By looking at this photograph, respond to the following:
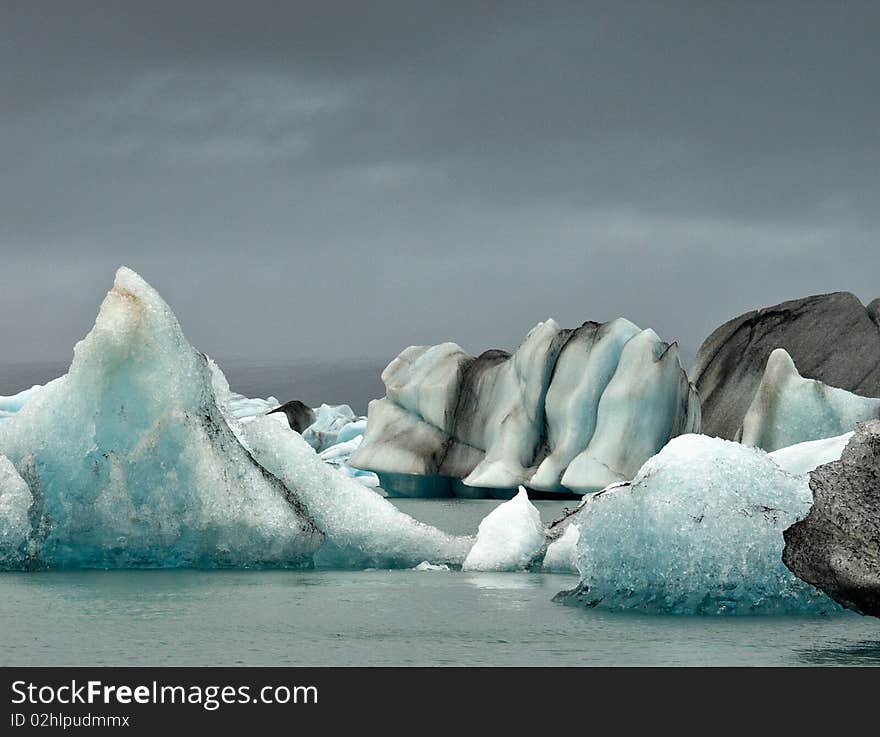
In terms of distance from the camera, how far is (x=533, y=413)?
21.9 metres

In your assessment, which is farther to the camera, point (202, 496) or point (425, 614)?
point (202, 496)

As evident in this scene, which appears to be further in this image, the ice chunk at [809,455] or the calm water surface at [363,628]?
the ice chunk at [809,455]

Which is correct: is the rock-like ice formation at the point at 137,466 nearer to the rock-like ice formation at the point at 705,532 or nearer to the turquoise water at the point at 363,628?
the turquoise water at the point at 363,628

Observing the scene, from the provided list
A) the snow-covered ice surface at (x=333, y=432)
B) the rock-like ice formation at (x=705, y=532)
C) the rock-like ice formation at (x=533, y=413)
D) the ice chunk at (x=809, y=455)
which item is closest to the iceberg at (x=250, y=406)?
the snow-covered ice surface at (x=333, y=432)

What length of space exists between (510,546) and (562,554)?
0.33 meters

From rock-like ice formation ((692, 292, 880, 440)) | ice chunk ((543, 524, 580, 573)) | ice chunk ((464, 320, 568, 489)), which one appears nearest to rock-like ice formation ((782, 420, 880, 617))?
ice chunk ((543, 524, 580, 573))

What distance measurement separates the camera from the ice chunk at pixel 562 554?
27.0ft

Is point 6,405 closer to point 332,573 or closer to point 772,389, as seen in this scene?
point 772,389

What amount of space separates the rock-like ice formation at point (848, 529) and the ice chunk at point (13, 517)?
177 inches

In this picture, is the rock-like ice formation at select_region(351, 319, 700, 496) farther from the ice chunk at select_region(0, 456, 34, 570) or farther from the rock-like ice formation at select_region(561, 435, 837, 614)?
the rock-like ice formation at select_region(561, 435, 837, 614)

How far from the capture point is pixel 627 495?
586cm

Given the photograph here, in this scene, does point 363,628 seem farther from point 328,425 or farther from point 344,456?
point 328,425
